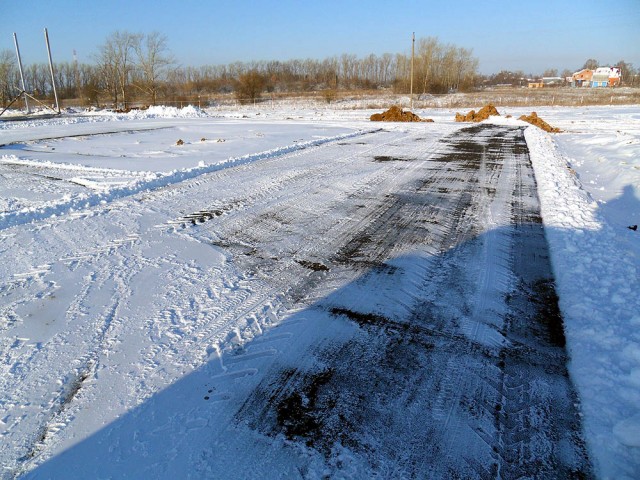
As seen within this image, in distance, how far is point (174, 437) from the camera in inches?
97.0

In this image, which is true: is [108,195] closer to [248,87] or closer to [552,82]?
[248,87]

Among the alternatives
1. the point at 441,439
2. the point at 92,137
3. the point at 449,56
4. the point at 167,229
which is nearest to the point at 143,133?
the point at 92,137

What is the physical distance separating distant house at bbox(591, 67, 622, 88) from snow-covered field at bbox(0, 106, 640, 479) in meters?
122

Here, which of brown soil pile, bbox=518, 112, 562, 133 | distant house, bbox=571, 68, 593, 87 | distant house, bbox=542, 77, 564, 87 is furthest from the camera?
distant house, bbox=571, 68, 593, 87

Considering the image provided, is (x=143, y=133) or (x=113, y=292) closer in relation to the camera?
(x=113, y=292)

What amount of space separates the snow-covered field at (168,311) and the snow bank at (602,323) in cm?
1

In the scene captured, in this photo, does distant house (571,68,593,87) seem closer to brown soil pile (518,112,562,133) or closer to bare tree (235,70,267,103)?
bare tree (235,70,267,103)

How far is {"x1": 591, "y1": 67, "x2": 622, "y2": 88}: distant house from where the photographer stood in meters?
103

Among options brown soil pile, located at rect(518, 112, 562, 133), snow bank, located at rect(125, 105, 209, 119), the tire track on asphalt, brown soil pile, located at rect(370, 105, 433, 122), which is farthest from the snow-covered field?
snow bank, located at rect(125, 105, 209, 119)

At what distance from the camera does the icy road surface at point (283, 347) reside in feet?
7.79

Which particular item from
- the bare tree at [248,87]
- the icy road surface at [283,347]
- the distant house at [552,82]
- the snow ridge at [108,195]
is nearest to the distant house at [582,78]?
the distant house at [552,82]

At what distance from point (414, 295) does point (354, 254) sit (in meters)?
1.18

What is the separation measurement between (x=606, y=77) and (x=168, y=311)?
137 metres

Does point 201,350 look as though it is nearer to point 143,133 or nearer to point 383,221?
point 383,221
